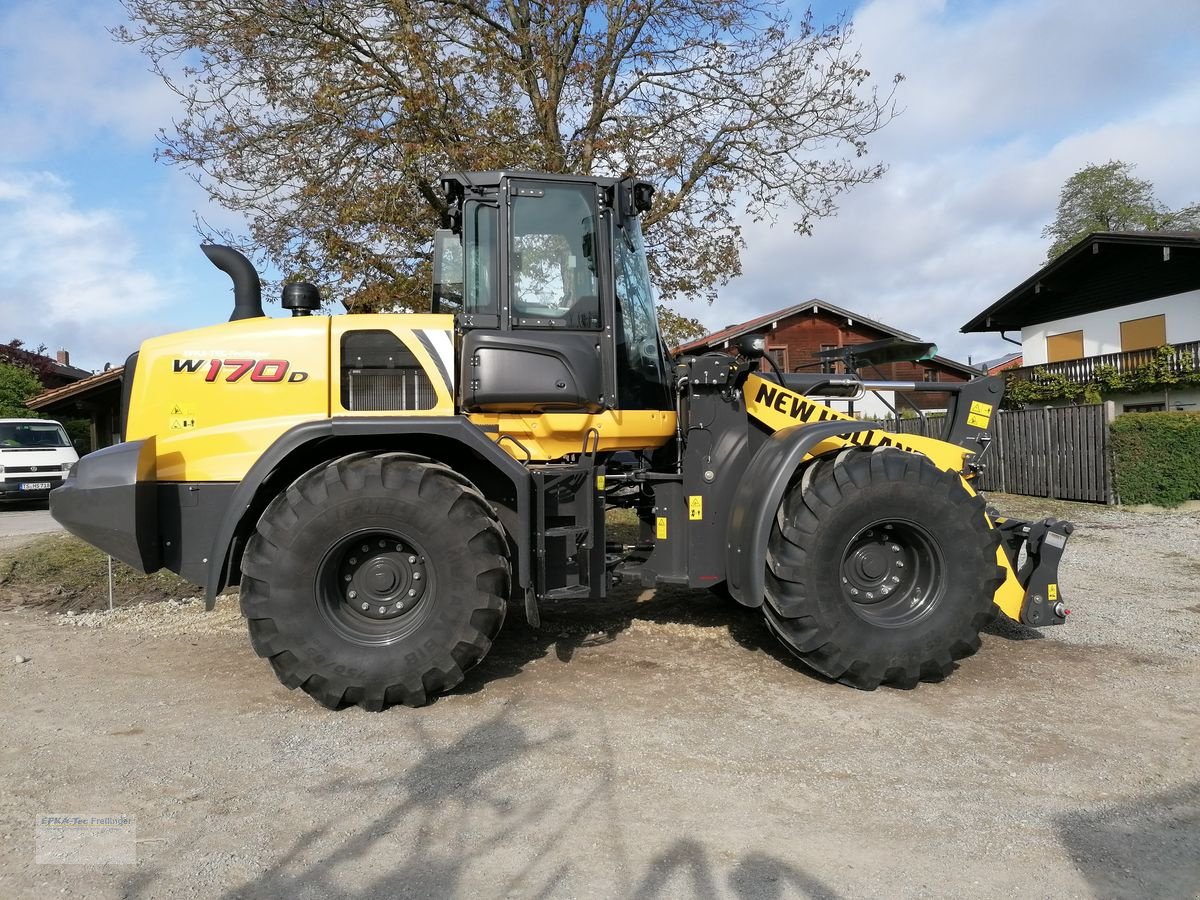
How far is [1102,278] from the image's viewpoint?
23688 mm

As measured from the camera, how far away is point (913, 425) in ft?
56.2

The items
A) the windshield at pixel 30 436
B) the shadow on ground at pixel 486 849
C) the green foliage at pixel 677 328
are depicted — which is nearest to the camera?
the shadow on ground at pixel 486 849

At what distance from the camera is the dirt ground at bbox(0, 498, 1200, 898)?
8.70 ft

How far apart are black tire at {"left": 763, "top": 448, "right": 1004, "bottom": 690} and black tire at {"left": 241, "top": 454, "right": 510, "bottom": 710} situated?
63.3 inches

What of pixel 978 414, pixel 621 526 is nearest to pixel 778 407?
pixel 978 414

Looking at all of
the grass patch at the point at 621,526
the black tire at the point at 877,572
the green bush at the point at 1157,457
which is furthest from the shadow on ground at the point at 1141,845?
the green bush at the point at 1157,457

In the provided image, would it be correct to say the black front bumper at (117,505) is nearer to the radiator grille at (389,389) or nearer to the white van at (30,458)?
the radiator grille at (389,389)

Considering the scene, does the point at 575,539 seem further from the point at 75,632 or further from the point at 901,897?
the point at 75,632

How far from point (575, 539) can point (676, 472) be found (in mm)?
904

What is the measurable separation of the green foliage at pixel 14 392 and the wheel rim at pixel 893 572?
24235 mm

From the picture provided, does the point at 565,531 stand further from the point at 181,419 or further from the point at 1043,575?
the point at 1043,575

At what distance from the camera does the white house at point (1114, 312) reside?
20656mm

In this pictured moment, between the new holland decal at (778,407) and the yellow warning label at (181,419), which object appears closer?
the yellow warning label at (181,419)

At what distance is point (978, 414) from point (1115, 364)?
20.6 meters
